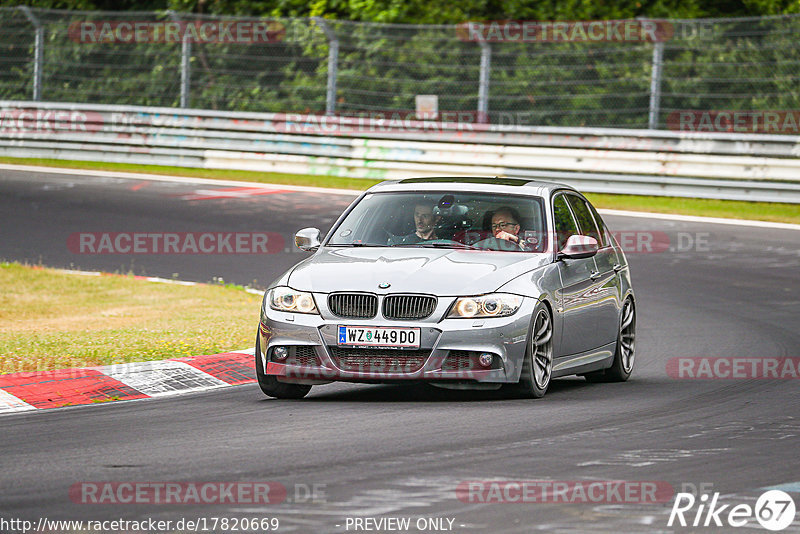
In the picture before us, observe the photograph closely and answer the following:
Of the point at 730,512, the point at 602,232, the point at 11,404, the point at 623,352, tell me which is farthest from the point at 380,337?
the point at 730,512

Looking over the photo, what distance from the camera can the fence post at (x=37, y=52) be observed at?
28.1m

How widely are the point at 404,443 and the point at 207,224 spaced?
1333 cm

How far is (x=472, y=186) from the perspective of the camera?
34.3 ft

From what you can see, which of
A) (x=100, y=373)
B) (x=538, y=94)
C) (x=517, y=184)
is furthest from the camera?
(x=538, y=94)

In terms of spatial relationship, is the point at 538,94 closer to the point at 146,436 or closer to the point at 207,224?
the point at 207,224

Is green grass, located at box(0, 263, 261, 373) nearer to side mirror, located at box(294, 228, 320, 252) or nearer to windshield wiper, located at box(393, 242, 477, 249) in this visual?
side mirror, located at box(294, 228, 320, 252)

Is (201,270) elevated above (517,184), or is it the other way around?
(517,184)

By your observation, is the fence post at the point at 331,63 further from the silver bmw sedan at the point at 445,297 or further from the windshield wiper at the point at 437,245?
the windshield wiper at the point at 437,245

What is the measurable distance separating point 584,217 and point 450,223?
1.43 meters

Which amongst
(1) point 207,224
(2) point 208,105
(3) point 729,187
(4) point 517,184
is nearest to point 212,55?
(2) point 208,105

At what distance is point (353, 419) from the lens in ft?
27.6

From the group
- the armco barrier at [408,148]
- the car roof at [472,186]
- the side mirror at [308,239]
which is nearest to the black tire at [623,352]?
the car roof at [472,186]

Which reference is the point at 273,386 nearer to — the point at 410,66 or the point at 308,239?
the point at 308,239

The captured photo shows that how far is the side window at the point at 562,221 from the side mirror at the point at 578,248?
0.14 meters
